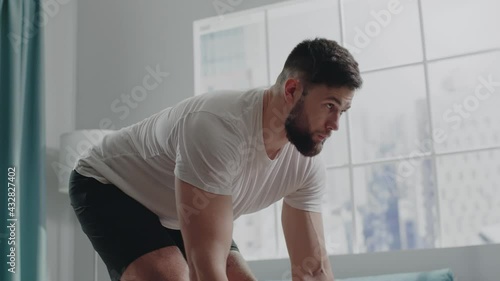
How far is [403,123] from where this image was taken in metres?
3.47

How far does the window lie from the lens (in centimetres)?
312

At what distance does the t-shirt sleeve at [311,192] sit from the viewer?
5.63ft

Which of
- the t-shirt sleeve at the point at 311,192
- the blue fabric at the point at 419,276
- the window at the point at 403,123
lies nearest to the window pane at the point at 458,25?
the window at the point at 403,123

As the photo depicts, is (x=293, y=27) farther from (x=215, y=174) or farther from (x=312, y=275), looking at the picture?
(x=215, y=174)

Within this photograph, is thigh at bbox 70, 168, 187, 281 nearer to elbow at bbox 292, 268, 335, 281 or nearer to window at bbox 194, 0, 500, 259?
elbow at bbox 292, 268, 335, 281

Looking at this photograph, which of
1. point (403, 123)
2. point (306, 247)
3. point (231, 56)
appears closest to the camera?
point (306, 247)

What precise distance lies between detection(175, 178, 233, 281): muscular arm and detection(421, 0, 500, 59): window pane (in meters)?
2.12

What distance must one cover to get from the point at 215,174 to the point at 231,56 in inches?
109

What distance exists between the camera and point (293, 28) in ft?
12.5

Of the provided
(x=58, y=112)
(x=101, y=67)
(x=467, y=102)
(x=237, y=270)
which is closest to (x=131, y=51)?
(x=101, y=67)

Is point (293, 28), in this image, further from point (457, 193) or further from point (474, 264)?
point (474, 264)

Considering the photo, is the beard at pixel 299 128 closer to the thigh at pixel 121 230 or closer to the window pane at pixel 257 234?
the thigh at pixel 121 230

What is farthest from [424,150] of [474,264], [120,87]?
[120,87]

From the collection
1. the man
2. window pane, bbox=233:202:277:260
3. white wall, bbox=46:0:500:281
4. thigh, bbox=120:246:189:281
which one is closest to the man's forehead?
the man
